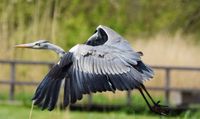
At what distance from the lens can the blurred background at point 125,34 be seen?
589 inches

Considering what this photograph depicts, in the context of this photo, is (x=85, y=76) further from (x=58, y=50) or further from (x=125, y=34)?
(x=125, y=34)

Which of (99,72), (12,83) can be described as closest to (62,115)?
(99,72)

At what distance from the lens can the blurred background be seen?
589 inches

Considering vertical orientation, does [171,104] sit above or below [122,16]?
below

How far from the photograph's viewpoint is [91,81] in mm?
6598

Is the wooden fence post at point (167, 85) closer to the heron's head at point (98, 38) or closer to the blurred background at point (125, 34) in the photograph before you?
the blurred background at point (125, 34)

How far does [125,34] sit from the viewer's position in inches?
764

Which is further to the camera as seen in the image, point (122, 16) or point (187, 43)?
point (122, 16)

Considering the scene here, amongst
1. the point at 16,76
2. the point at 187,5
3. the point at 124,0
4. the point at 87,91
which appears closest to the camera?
the point at 87,91

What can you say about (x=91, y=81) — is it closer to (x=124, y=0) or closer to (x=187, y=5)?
(x=187, y=5)

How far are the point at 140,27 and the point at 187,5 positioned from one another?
15.3 feet

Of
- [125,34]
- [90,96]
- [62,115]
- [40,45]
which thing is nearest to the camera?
[40,45]

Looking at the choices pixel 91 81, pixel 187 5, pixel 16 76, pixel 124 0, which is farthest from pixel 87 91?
pixel 124 0

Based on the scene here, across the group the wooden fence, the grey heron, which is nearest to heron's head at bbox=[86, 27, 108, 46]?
the grey heron
